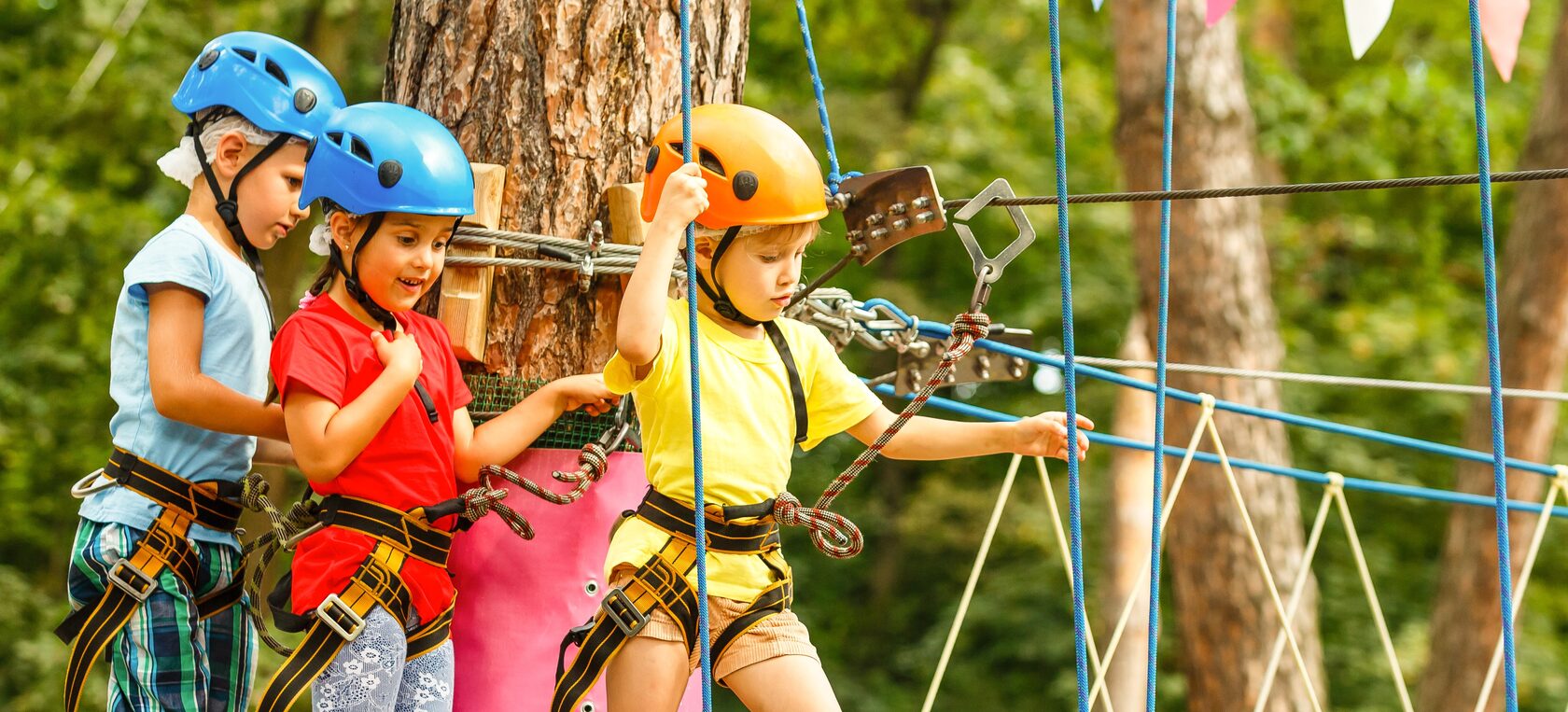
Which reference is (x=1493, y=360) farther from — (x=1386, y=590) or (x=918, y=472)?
(x=918, y=472)

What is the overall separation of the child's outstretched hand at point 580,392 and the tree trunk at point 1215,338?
3.93 meters

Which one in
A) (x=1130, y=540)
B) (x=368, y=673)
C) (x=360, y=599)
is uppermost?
(x=360, y=599)

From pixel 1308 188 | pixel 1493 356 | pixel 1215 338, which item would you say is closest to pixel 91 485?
pixel 1308 188

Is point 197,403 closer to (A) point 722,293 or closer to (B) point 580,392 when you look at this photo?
(B) point 580,392

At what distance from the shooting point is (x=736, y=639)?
6.56 ft

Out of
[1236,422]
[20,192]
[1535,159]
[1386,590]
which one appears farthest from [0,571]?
[1386,590]

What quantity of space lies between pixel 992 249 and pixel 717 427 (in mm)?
10232

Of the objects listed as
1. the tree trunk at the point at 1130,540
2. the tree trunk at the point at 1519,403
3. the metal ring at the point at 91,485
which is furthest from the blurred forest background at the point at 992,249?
the metal ring at the point at 91,485

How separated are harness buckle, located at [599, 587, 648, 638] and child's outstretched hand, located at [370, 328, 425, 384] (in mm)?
411

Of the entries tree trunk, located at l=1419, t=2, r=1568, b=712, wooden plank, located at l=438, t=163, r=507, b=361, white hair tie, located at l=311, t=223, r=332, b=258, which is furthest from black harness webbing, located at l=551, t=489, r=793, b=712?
tree trunk, located at l=1419, t=2, r=1568, b=712

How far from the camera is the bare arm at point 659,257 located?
1804 millimetres

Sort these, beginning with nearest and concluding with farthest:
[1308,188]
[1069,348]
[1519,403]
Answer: [1069,348] < [1308,188] < [1519,403]

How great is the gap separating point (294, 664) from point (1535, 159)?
19.8 feet

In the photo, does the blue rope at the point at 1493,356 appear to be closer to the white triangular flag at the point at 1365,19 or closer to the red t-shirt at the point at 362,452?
the white triangular flag at the point at 1365,19
